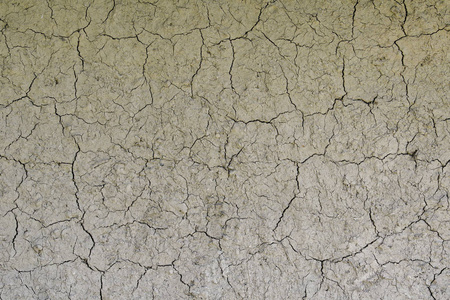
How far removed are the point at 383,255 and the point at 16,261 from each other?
151cm

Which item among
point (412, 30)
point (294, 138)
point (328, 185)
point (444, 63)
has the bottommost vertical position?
point (328, 185)

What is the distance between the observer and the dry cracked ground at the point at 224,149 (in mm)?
2062

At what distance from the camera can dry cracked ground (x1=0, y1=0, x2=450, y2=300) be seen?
6.77 ft

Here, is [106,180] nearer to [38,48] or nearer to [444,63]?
[38,48]

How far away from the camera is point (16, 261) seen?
6.79 ft

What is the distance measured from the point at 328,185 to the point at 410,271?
1.56 feet

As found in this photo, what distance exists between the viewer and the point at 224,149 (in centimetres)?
212

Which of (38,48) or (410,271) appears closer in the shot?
(410,271)

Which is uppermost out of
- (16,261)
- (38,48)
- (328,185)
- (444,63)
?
(38,48)

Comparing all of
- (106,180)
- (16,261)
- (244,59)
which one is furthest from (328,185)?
(16,261)

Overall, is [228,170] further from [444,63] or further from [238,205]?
[444,63]

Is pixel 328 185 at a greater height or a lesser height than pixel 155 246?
greater

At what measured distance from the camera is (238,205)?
210cm

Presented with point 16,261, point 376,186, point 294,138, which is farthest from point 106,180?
point 376,186
